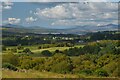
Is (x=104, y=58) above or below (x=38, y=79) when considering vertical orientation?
below

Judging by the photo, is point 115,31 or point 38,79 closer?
point 38,79

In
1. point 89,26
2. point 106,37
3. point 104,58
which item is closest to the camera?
point 104,58

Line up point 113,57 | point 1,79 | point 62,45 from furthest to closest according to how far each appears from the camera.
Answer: point 62,45
point 113,57
point 1,79

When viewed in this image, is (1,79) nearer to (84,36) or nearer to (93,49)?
(93,49)

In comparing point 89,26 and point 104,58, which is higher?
point 89,26

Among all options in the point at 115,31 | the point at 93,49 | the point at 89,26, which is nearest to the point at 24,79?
the point at 93,49

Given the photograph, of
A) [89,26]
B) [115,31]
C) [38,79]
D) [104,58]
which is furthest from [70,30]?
[38,79]

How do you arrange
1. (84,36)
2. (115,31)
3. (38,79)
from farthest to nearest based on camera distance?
1. (84,36)
2. (115,31)
3. (38,79)

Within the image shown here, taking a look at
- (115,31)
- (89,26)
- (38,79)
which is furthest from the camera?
(89,26)

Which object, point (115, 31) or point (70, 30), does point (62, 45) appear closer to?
point (115, 31)
